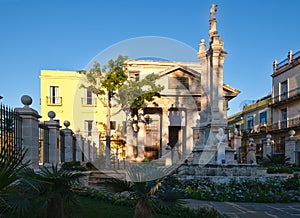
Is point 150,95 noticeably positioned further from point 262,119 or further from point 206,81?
point 262,119

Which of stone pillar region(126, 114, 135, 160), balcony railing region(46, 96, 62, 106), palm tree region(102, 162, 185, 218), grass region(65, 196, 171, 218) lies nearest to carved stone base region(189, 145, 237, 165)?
stone pillar region(126, 114, 135, 160)

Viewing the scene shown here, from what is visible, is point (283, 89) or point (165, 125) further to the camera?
point (283, 89)

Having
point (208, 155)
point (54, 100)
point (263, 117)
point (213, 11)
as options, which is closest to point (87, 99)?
point (208, 155)

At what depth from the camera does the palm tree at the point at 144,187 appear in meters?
4.44

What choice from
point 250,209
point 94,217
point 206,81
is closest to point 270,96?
point 206,81

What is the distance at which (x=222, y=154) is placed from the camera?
13.6m

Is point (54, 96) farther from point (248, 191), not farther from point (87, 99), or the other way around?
point (87, 99)

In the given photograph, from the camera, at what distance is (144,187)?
14.7 feet

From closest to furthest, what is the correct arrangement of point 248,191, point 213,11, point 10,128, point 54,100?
1. point 10,128
2. point 248,191
3. point 213,11
4. point 54,100

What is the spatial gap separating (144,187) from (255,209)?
439 cm

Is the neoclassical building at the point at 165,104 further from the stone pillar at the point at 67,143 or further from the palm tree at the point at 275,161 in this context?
the palm tree at the point at 275,161

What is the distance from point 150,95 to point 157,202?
313cm

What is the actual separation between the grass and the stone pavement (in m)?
1.57

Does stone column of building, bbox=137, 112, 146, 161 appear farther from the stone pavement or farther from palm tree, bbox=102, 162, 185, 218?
palm tree, bbox=102, 162, 185, 218
